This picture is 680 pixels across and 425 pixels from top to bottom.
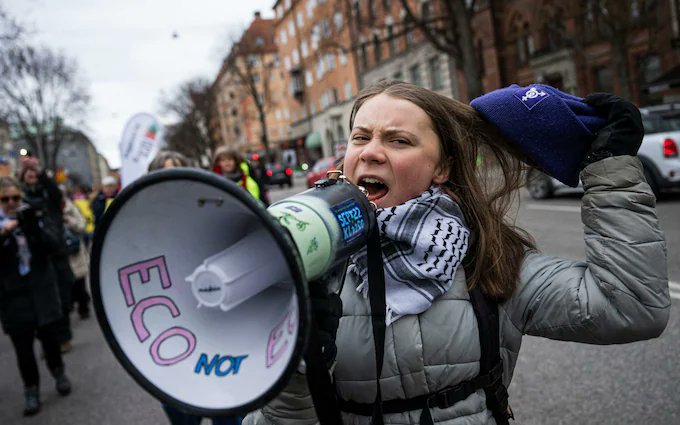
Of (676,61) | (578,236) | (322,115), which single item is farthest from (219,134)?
(578,236)

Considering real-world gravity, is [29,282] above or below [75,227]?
below

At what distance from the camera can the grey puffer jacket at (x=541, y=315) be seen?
48.4 inches

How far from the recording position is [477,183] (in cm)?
150

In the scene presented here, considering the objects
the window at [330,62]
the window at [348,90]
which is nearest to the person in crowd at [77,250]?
the window at [348,90]

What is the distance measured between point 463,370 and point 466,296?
0.56 feet

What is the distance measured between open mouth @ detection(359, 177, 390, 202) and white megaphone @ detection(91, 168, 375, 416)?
343mm

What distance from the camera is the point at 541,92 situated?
1355mm

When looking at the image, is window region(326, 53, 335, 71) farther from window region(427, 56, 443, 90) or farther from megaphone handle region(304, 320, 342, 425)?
megaphone handle region(304, 320, 342, 425)

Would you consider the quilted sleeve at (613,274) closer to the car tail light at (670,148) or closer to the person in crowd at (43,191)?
the person in crowd at (43,191)

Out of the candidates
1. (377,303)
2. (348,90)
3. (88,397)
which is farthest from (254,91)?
(377,303)

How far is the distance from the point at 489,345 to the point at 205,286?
27.8 inches

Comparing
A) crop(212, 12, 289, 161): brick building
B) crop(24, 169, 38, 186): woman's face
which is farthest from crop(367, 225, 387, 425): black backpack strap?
crop(212, 12, 289, 161): brick building

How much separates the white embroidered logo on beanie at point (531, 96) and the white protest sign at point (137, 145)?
5.82 m

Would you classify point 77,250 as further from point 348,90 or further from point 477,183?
point 348,90
